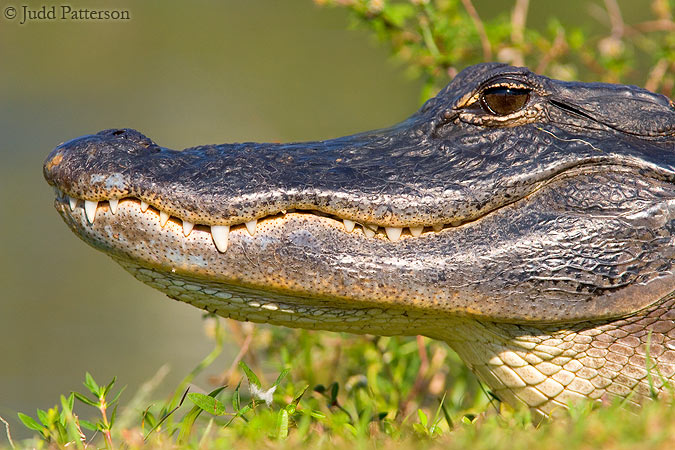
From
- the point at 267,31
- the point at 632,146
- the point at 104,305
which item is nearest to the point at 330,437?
the point at 632,146

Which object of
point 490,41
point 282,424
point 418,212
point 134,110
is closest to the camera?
point 282,424

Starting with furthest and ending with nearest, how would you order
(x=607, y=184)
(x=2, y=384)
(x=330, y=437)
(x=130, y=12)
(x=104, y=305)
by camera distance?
(x=130, y=12), (x=104, y=305), (x=2, y=384), (x=607, y=184), (x=330, y=437)

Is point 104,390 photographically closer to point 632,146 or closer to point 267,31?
point 632,146

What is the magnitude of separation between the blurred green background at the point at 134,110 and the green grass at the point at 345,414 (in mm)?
1210

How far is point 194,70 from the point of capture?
1080 cm

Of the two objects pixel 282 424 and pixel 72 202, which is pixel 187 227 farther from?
pixel 282 424

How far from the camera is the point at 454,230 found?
2.40 m

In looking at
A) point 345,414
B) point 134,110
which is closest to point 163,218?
point 345,414

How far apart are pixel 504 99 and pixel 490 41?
1.90 metres

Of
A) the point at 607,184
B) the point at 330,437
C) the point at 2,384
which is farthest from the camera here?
the point at 2,384

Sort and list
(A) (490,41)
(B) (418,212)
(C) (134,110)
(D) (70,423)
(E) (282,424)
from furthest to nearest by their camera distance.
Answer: (C) (134,110)
(A) (490,41)
(B) (418,212)
(D) (70,423)
(E) (282,424)

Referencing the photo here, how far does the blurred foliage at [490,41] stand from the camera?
402 cm

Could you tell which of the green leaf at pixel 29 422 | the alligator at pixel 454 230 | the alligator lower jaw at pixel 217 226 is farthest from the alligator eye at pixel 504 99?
the green leaf at pixel 29 422

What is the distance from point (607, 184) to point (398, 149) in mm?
681
